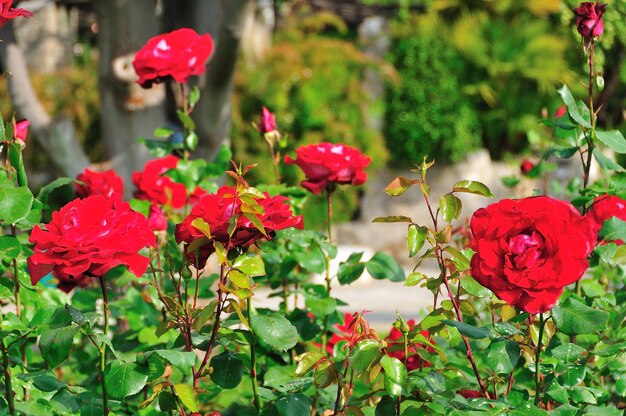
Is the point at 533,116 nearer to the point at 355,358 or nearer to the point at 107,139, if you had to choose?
the point at 107,139

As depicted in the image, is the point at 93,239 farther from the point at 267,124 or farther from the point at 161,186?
the point at 161,186

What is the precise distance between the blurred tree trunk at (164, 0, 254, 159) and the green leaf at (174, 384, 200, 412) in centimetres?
347

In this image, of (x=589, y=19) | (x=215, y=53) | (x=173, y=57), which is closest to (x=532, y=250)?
(x=589, y=19)

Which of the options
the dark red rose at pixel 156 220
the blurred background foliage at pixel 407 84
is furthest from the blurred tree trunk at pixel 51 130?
the blurred background foliage at pixel 407 84

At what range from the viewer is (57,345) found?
4.55ft

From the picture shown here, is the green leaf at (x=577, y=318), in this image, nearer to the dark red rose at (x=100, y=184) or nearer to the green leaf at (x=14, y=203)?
the green leaf at (x=14, y=203)

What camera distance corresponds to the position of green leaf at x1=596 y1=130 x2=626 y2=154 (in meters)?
1.67

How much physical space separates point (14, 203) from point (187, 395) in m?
0.40

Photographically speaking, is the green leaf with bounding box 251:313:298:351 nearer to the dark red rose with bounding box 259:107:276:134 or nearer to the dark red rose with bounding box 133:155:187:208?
the dark red rose with bounding box 259:107:276:134

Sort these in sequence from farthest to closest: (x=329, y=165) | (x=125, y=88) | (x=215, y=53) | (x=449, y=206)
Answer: (x=125, y=88) → (x=215, y=53) → (x=329, y=165) → (x=449, y=206)

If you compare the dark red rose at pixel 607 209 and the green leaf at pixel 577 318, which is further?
the dark red rose at pixel 607 209

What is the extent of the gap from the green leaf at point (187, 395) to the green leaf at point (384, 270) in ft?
2.25

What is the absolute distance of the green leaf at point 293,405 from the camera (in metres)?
1.43

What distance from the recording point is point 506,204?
4.23 feet
